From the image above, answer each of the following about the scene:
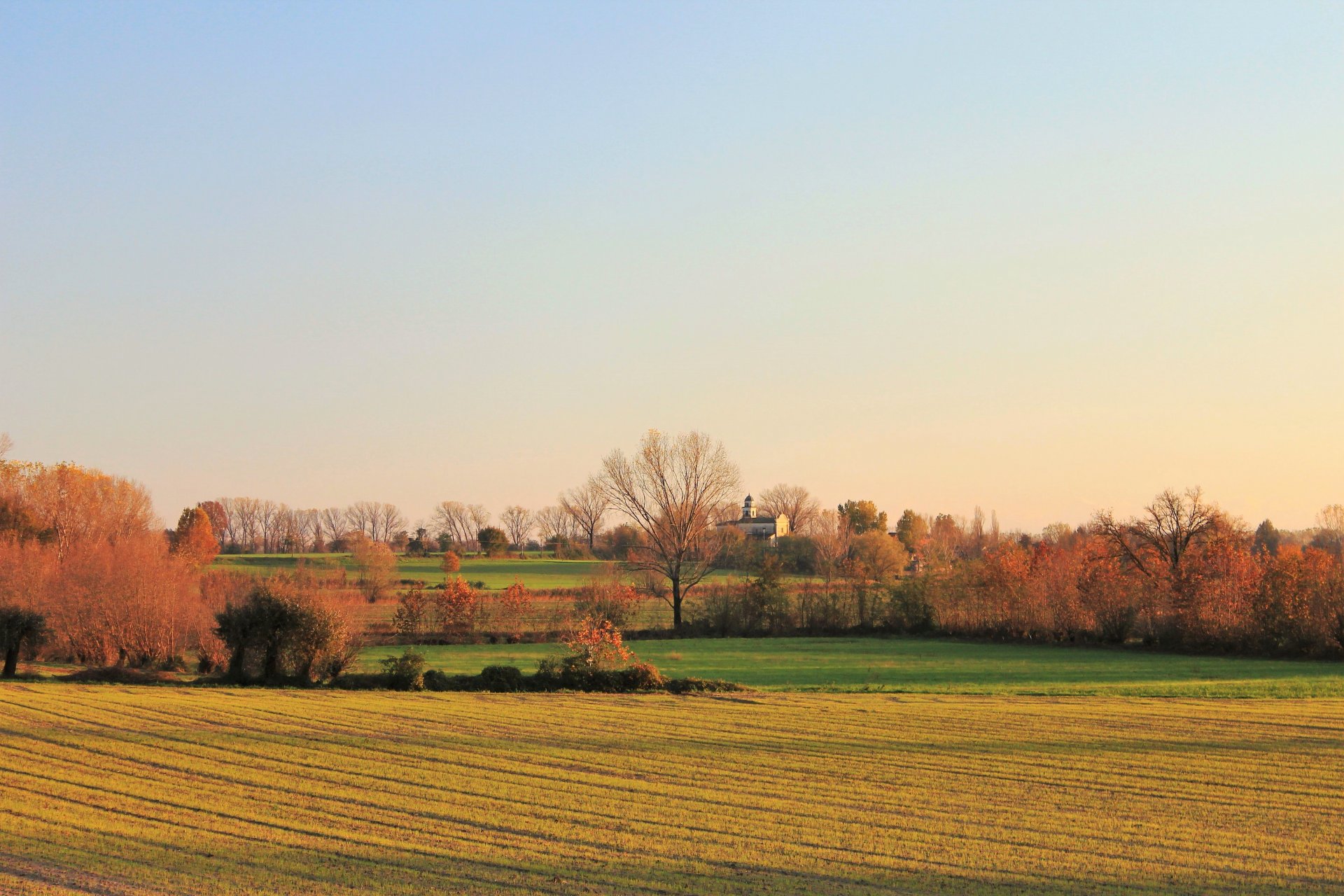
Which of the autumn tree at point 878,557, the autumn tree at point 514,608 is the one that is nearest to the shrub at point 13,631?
the autumn tree at point 514,608

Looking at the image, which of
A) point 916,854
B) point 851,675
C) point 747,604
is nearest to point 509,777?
point 916,854

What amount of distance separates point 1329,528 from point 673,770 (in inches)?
5968

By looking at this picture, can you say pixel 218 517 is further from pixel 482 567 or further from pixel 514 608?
pixel 514 608

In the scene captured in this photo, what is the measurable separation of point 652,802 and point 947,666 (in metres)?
30.3

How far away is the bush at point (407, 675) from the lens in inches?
1180

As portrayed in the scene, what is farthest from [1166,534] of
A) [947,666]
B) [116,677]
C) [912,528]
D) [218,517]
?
[218,517]

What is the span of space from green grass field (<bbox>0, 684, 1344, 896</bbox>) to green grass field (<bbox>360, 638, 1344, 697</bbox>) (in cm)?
872

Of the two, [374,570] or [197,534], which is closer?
[374,570]

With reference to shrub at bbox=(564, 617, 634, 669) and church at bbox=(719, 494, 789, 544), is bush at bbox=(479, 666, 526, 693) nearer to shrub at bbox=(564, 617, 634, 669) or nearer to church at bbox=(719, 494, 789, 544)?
shrub at bbox=(564, 617, 634, 669)

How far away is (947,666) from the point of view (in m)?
42.3

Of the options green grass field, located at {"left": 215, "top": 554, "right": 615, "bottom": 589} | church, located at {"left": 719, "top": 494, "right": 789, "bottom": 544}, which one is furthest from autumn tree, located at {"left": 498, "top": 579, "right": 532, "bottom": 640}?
church, located at {"left": 719, "top": 494, "right": 789, "bottom": 544}

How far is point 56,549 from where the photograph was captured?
57.5 m

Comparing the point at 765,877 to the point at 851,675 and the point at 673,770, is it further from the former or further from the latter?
the point at 851,675

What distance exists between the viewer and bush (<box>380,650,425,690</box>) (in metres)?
30.0
